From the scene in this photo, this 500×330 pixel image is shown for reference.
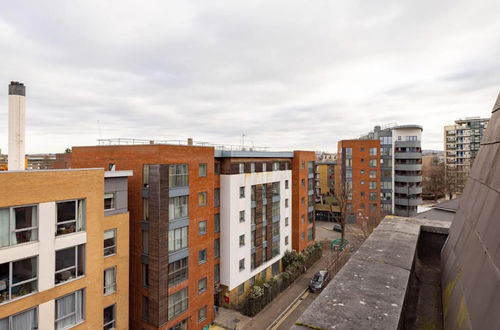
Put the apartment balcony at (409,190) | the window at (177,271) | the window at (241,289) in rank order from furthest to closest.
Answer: the apartment balcony at (409,190) < the window at (241,289) < the window at (177,271)

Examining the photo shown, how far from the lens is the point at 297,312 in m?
27.6

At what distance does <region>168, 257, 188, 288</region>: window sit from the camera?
21.7 meters

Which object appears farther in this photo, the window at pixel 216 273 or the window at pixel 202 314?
the window at pixel 216 273

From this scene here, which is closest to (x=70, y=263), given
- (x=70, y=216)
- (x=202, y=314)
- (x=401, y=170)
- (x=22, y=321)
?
(x=70, y=216)

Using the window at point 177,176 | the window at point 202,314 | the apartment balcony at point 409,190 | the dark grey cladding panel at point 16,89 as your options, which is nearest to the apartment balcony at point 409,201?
the apartment balcony at point 409,190

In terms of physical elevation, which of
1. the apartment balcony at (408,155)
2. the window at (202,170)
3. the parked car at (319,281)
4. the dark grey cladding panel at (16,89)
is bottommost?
the parked car at (319,281)

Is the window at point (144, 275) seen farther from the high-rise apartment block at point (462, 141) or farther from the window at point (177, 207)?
the high-rise apartment block at point (462, 141)

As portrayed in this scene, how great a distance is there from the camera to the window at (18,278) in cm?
1352

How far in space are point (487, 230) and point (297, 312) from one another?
28.0 m

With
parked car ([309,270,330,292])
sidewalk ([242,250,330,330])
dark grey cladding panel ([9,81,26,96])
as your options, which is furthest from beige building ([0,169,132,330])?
parked car ([309,270,330,292])

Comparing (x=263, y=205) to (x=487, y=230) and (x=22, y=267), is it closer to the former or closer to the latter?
(x=22, y=267)

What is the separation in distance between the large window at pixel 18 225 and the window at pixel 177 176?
859 cm

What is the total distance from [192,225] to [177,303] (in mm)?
5973

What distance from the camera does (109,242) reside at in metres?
19.2
